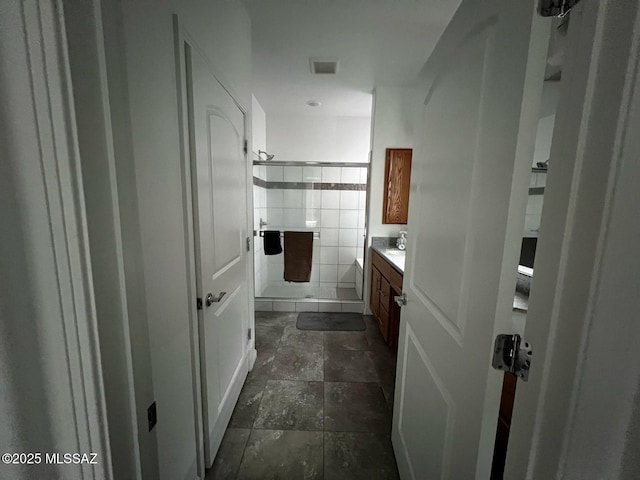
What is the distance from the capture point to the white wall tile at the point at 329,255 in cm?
336

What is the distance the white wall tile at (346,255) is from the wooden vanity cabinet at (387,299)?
0.89 metres

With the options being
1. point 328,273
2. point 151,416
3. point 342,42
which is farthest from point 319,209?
point 151,416

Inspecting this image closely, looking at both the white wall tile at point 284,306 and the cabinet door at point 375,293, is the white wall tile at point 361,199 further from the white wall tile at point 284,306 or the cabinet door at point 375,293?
the white wall tile at point 284,306

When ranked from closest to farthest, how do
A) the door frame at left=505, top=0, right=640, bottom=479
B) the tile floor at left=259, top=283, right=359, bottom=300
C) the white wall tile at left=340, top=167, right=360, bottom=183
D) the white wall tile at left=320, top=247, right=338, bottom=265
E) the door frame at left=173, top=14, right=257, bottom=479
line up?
the door frame at left=505, top=0, right=640, bottom=479 < the door frame at left=173, top=14, right=257, bottom=479 < the tile floor at left=259, top=283, right=359, bottom=300 < the white wall tile at left=340, top=167, right=360, bottom=183 < the white wall tile at left=320, top=247, right=338, bottom=265

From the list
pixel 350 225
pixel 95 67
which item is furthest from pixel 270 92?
pixel 95 67

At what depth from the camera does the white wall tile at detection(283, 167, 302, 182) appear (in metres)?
3.07

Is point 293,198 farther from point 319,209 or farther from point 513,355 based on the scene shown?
point 513,355

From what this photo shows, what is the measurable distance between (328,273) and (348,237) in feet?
1.94

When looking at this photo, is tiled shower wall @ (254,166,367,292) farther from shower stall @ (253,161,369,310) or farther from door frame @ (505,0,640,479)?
door frame @ (505,0,640,479)

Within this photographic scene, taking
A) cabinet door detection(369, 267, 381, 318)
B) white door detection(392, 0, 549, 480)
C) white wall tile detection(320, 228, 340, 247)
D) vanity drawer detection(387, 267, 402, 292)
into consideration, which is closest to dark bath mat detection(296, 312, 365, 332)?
cabinet door detection(369, 267, 381, 318)

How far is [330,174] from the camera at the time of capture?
313cm

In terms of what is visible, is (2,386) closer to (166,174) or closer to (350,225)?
(166,174)

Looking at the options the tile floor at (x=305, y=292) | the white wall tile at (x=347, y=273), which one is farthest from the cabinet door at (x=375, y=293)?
the white wall tile at (x=347, y=273)

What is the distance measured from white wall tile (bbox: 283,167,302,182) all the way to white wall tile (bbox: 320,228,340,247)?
0.76 metres
